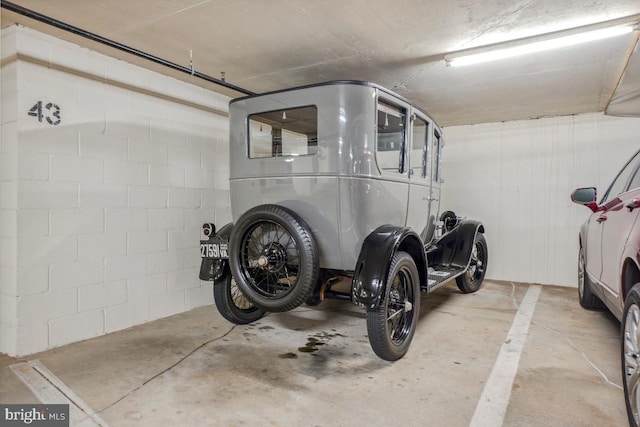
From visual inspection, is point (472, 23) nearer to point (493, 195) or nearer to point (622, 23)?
point (622, 23)

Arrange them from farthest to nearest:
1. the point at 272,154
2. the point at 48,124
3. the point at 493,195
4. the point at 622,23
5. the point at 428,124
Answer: the point at 493,195 < the point at 428,124 < the point at 272,154 < the point at 48,124 < the point at 622,23

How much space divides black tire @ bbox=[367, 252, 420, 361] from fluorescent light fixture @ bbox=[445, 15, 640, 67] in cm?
190

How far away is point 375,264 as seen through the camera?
8.41ft

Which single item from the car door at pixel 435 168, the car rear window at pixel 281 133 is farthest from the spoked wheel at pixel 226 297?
the car door at pixel 435 168

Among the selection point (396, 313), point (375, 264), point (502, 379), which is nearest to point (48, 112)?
point (375, 264)

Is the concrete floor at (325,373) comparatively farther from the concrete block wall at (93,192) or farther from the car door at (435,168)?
the car door at (435,168)

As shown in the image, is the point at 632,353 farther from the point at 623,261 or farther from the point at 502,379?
the point at 502,379

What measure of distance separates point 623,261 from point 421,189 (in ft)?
5.54

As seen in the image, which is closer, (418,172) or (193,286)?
(418,172)

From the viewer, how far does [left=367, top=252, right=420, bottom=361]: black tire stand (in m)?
2.58

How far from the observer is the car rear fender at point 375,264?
2.51 m

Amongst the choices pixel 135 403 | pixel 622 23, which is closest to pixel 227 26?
pixel 135 403

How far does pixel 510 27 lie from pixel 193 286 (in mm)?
3907

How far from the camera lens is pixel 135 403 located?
7.04 feet
